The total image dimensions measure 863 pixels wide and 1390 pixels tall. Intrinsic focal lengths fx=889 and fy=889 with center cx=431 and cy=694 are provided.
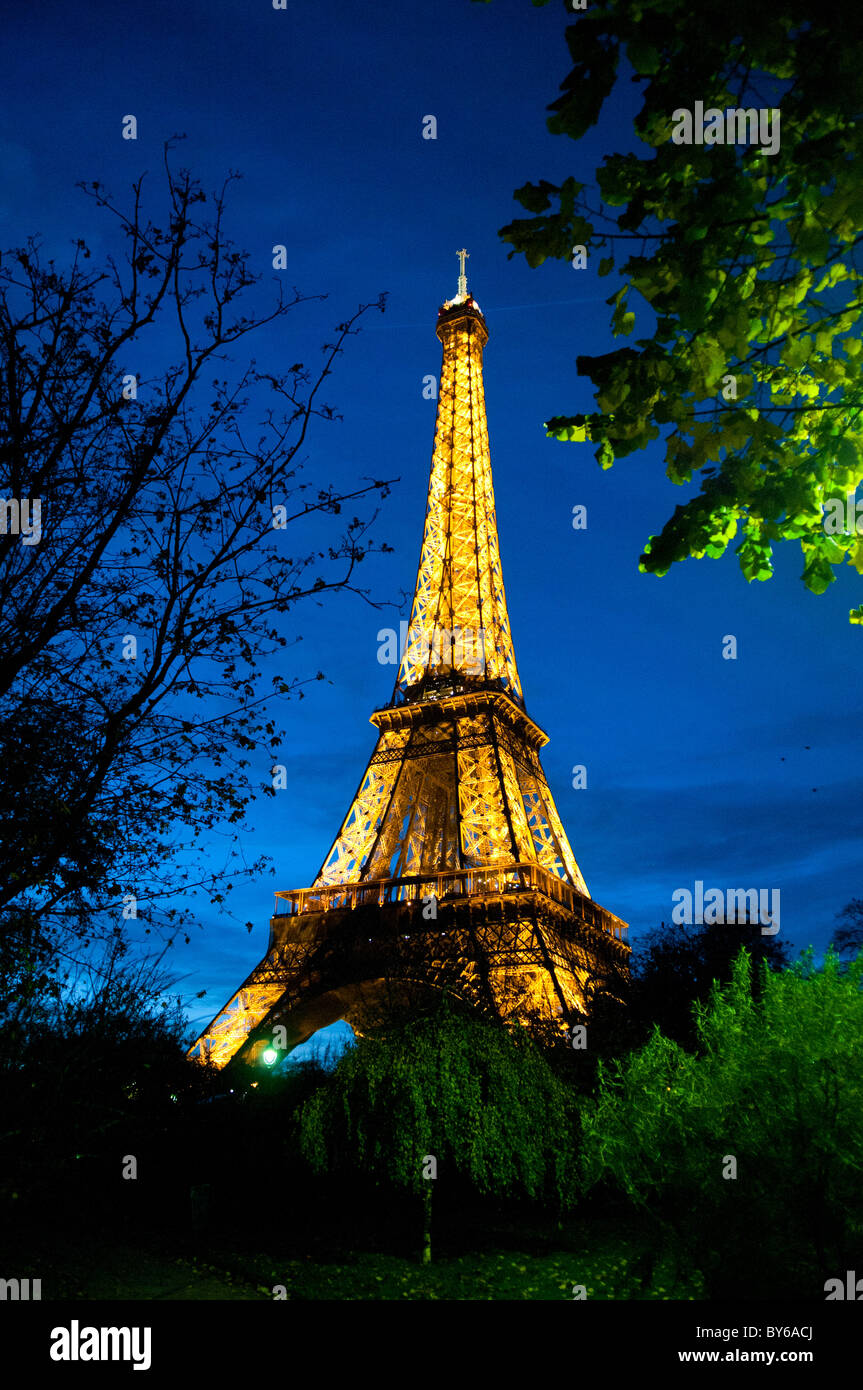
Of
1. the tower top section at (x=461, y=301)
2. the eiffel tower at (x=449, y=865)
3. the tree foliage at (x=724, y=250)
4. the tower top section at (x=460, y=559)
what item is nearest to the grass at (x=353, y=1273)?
the eiffel tower at (x=449, y=865)

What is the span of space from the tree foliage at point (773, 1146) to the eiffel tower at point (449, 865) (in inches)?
541

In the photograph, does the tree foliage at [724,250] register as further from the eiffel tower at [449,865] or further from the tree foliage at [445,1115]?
the eiffel tower at [449,865]

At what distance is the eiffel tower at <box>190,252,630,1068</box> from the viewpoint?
28969mm

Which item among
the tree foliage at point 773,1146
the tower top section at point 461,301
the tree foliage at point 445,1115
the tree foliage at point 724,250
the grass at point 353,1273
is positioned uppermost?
the tower top section at point 461,301

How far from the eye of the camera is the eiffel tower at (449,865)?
95.0 ft

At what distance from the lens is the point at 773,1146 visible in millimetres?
9156

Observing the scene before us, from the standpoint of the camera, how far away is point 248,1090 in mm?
23891

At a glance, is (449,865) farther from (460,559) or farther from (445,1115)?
(445,1115)

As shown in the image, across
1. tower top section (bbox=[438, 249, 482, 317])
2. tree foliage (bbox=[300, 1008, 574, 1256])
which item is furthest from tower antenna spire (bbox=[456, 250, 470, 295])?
tree foliage (bbox=[300, 1008, 574, 1256])

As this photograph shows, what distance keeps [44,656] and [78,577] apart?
827 millimetres

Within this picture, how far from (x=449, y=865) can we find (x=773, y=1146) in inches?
1105

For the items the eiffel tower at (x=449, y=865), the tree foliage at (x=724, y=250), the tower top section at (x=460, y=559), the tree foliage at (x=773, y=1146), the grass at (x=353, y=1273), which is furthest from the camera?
the tower top section at (x=460, y=559)

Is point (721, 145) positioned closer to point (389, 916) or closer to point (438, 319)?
point (389, 916)
